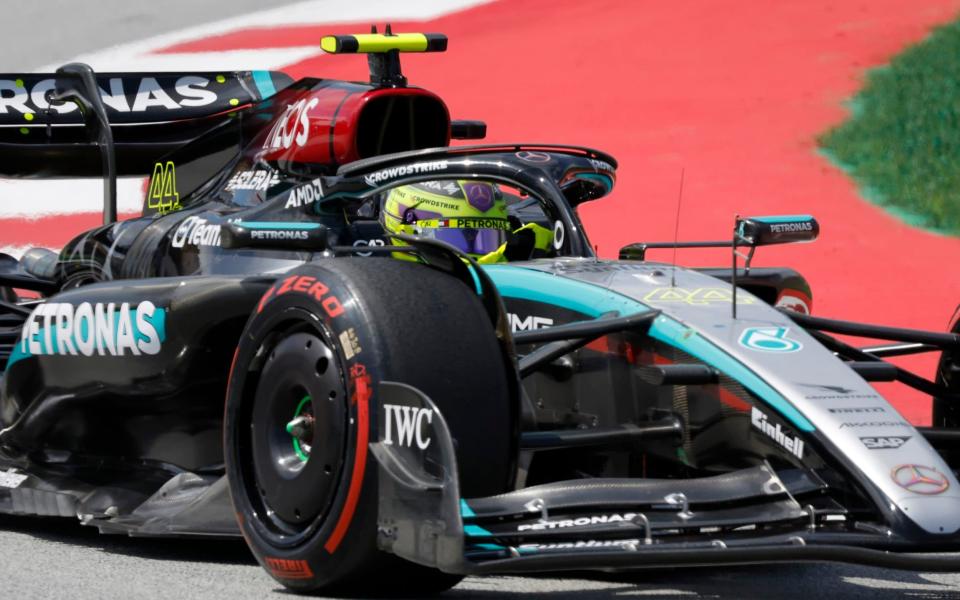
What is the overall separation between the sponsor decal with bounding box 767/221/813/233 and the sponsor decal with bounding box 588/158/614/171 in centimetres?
129

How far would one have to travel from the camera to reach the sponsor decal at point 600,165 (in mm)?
5930

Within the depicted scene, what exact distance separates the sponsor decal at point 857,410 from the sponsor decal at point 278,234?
1.73 m

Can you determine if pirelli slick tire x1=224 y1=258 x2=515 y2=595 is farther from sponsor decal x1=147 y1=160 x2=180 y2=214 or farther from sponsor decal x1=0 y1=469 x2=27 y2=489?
sponsor decal x1=147 y1=160 x2=180 y2=214

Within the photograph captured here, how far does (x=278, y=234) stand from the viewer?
4.79m

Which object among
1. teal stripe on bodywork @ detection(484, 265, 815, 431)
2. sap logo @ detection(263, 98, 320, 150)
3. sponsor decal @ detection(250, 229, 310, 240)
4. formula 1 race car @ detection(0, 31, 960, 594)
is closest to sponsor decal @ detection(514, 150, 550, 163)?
formula 1 race car @ detection(0, 31, 960, 594)

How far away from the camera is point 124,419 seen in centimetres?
546

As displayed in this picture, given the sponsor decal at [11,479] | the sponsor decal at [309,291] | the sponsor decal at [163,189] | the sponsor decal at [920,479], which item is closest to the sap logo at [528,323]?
the sponsor decal at [309,291]

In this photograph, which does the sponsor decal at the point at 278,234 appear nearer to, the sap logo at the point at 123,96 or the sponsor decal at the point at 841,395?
the sponsor decal at the point at 841,395

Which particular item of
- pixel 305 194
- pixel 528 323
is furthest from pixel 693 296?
pixel 305 194

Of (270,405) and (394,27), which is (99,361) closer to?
(270,405)

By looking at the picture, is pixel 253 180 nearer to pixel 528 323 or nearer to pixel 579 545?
pixel 528 323

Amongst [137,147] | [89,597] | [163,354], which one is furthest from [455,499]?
[137,147]

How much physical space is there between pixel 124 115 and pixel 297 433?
429 centimetres

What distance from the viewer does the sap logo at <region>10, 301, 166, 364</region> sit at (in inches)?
202
